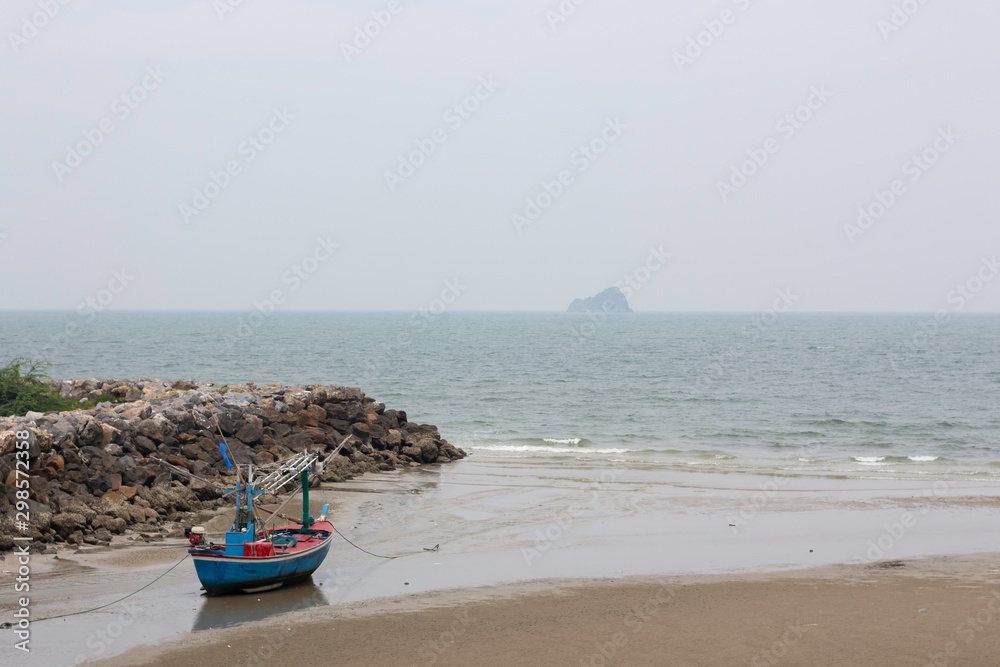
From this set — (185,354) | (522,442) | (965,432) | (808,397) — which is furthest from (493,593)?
(185,354)

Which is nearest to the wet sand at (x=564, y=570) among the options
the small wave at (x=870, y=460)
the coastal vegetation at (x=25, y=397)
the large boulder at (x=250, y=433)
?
the large boulder at (x=250, y=433)

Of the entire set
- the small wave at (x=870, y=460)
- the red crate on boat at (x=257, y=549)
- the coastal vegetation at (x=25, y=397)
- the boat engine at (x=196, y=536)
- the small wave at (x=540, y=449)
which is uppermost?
the coastal vegetation at (x=25, y=397)

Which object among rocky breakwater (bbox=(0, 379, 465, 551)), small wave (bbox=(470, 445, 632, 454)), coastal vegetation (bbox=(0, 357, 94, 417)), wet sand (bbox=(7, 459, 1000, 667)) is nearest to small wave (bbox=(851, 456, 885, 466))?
wet sand (bbox=(7, 459, 1000, 667))

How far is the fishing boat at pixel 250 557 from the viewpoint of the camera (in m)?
12.8

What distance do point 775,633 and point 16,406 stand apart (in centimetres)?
1964

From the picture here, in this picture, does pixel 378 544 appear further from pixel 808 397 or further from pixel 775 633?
pixel 808 397

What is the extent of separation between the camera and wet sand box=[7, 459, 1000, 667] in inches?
444

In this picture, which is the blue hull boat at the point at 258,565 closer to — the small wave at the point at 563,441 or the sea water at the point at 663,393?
the sea water at the point at 663,393

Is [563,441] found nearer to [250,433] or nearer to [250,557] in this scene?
[250,433]

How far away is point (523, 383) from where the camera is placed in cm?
5212

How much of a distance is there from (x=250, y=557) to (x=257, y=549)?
17 cm

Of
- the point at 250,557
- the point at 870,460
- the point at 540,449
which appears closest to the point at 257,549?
the point at 250,557

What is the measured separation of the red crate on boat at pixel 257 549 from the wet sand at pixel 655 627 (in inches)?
54.0

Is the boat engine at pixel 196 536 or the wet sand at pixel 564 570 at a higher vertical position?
the boat engine at pixel 196 536
